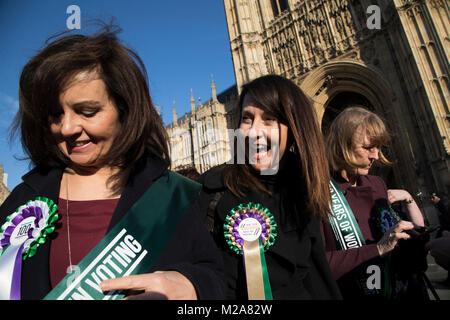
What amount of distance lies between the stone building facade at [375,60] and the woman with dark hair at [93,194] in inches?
473

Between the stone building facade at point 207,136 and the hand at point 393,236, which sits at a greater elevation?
the stone building facade at point 207,136


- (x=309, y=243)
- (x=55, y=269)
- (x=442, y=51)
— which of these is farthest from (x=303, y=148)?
(x=442, y=51)

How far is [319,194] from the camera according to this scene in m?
1.40

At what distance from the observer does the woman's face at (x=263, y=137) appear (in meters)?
1.42

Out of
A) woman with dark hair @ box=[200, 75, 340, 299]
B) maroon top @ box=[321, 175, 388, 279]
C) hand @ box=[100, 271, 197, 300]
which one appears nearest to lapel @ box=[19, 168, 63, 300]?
hand @ box=[100, 271, 197, 300]

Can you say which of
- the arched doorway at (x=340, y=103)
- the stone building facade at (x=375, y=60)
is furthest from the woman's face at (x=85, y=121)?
the arched doorway at (x=340, y=103)

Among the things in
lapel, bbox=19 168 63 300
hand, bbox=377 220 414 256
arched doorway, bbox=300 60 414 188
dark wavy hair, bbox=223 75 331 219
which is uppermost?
arched doorway, bbox=300 60 414 188

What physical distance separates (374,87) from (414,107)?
2.34 m

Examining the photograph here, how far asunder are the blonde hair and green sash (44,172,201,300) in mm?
1613

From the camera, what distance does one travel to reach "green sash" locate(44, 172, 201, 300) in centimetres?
85

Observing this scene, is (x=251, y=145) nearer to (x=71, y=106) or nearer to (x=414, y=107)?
(x=71, y=106)

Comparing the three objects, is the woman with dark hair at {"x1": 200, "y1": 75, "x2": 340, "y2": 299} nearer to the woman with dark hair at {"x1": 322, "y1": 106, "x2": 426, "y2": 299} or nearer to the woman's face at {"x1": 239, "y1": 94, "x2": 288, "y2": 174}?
the woman's face at {"x1": 239, "y1": 94, "x2": 288, "y2": 174}

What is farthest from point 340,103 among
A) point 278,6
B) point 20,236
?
point 20,236

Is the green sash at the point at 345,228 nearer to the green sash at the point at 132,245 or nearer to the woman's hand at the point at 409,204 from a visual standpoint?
the woman's hand at the point at 409,204
